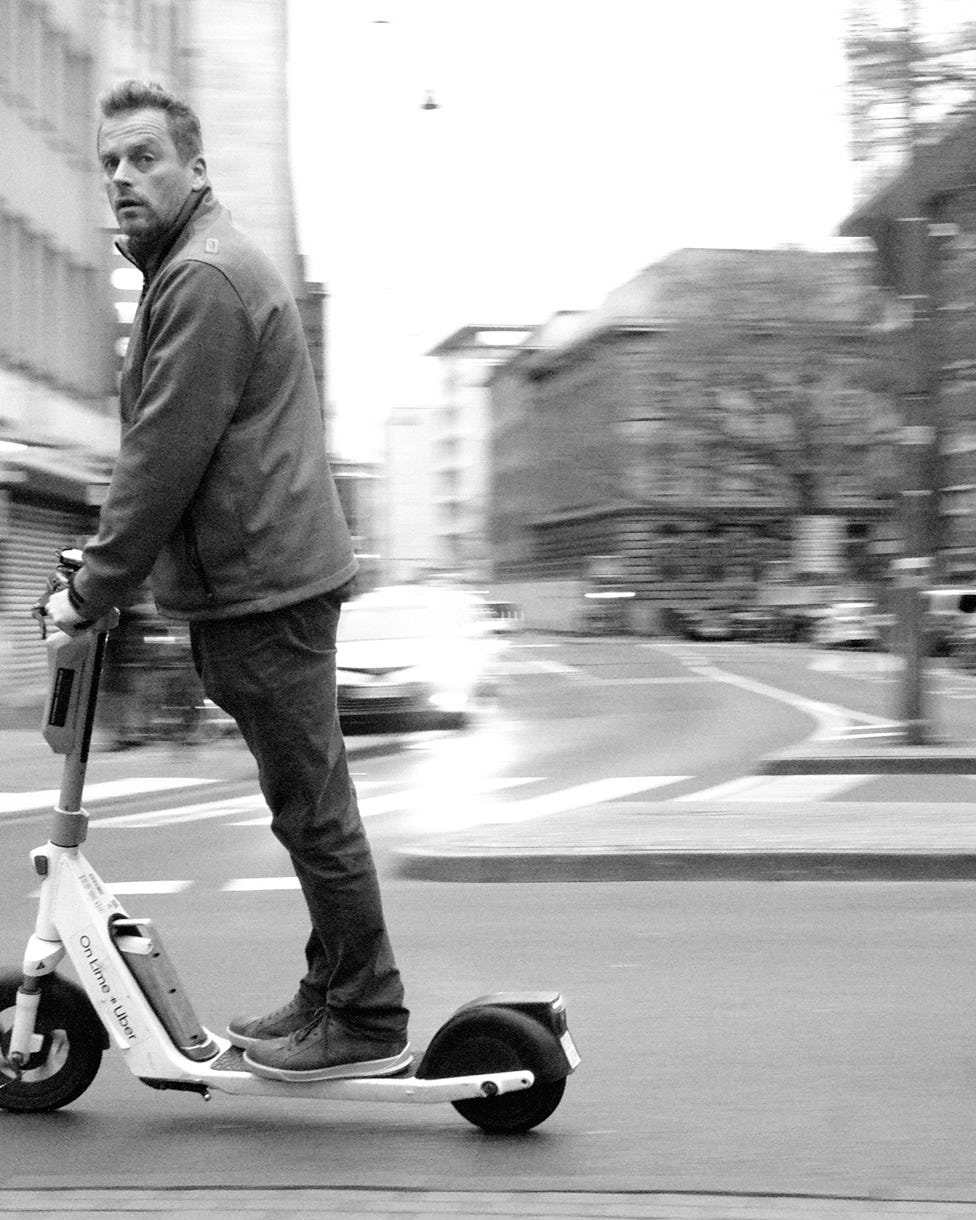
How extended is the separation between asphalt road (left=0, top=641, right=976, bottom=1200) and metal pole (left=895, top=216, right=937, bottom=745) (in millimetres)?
6203

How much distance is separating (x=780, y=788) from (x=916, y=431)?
4.63 metres

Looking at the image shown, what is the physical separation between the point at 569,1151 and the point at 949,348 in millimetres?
13485

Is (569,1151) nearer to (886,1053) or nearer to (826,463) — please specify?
(886,1053)

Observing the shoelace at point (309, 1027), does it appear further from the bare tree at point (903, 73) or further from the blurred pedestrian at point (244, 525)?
the bare tree at point (903, 73)

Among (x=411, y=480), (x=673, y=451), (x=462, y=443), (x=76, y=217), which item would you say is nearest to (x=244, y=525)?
(x=76, y=217)

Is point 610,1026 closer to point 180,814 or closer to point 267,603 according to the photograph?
point 267,603

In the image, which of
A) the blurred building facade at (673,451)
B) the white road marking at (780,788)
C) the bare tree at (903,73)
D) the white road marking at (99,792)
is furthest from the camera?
the blurred building facade at (673,451)

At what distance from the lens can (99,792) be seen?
44.3 ft

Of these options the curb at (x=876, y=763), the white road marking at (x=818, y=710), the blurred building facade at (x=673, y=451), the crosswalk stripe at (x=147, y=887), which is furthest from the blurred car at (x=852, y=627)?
the crosswalk stripe at (x=147, y=887)

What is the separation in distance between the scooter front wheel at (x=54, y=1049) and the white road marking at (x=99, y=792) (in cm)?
783

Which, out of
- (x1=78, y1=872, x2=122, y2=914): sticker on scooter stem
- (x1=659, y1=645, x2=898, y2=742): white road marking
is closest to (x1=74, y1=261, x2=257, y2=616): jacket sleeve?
(x1=78, y1=872, x2=122, y2=914): sticker on scooter stem

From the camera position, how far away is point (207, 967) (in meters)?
6.15

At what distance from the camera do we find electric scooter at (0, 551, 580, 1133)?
3965 mm

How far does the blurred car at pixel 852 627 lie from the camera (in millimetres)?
49531
